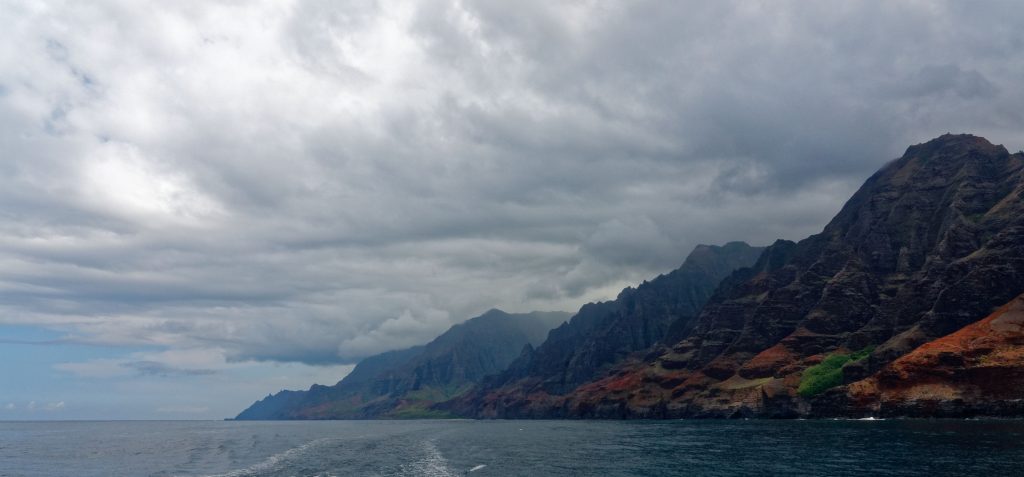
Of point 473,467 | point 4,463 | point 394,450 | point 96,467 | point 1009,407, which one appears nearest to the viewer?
point 473,467

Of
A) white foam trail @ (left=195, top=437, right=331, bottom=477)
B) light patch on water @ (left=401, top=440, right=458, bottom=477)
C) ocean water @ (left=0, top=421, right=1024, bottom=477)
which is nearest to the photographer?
ocean water @ (left=0, top=421, right=1024, bottom=477)

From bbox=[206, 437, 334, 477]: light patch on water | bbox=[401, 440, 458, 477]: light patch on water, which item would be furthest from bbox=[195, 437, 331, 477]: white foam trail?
bbox=[401, 440, 458, 477]: light patch on water

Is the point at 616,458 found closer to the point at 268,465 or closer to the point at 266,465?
the point at 268,465

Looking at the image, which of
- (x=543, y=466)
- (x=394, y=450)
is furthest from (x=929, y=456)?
(x=394, y=450)

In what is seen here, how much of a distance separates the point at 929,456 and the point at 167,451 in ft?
501

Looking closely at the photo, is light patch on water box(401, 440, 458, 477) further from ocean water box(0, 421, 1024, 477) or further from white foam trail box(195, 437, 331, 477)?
white foam trail box(195, 437, 331, 477)

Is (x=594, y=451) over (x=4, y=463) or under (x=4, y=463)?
under

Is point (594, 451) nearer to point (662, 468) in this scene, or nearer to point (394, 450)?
point (662, 468)

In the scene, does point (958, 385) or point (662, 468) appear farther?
point (958, 385)

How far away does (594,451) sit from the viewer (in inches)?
5177

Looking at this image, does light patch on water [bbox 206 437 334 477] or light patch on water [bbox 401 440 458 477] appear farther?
light patch on water [bbox 206 437 334 477]

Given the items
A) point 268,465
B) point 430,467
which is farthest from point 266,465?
point 430,467

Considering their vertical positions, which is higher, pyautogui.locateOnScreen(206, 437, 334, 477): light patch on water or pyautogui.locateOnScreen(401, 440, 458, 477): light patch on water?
pyautogui.locateOnScreen(206, 437, 334, 477): light patch on water

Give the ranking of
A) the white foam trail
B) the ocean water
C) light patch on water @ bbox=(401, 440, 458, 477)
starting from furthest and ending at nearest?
the white foam trail
light patch on water @ bbox=(401, 440, 458, 477)
the ocean water
